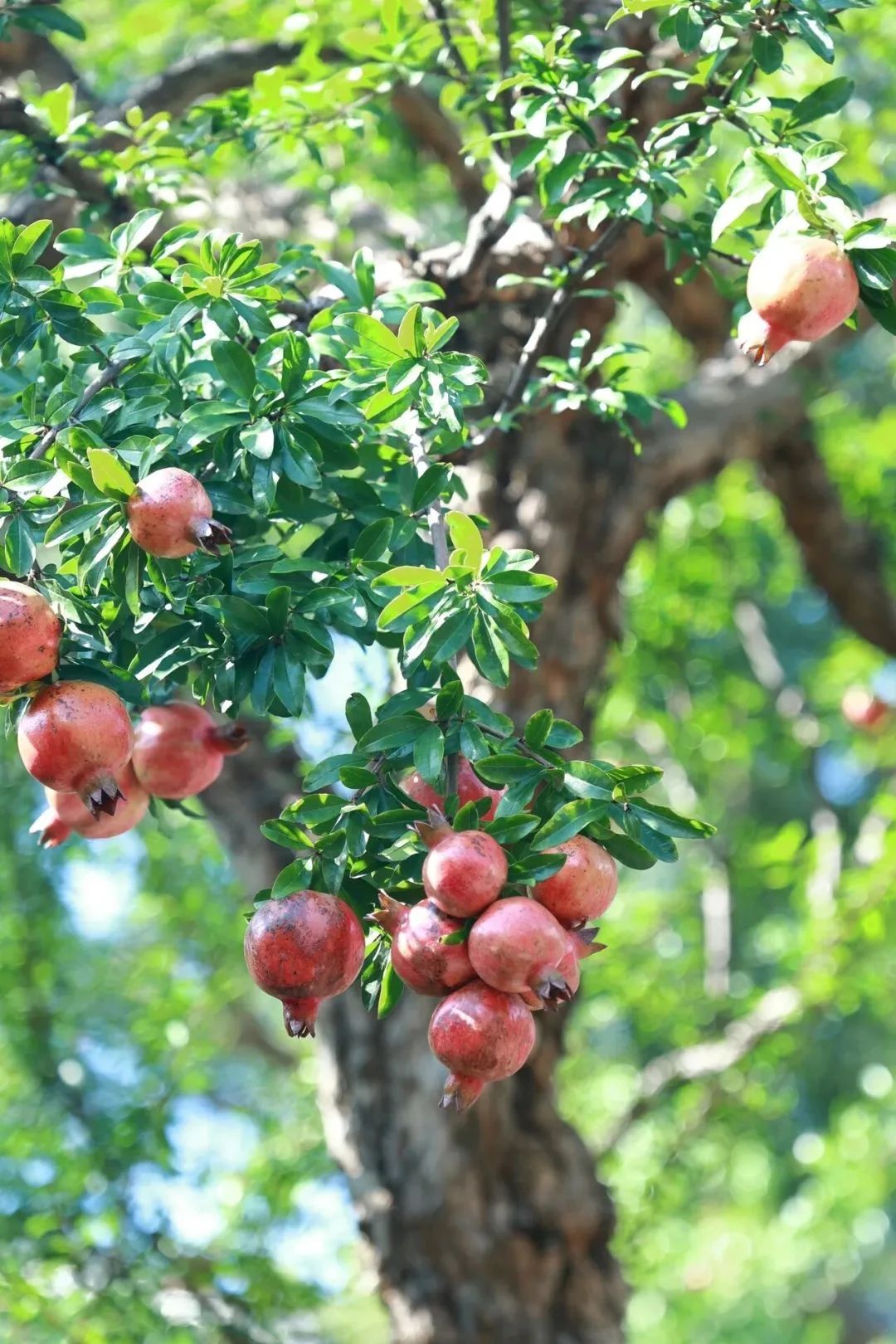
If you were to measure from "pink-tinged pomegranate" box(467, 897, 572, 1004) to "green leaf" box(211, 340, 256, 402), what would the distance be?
0.66 m

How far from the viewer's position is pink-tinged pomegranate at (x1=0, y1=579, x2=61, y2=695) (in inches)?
52.3

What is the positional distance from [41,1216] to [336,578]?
104 inches

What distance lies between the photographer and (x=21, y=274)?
5.52ft

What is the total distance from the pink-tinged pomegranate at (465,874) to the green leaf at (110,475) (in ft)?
1.55

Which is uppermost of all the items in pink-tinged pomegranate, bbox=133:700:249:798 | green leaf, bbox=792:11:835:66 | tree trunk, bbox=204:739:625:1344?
green leaf, bbox=792:11:835:66

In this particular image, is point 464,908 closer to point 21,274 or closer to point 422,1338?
point 21,274

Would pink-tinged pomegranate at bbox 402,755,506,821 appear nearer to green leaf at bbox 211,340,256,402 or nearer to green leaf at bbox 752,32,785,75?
green leaf at bbox 211,340,256,402

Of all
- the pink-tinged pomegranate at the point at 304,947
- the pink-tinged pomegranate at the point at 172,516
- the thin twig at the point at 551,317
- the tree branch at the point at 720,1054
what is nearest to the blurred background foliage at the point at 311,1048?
the tree branch at the point at 720,1054

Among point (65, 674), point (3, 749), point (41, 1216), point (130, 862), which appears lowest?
point (130, 862)

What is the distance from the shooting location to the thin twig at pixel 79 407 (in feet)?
4.93

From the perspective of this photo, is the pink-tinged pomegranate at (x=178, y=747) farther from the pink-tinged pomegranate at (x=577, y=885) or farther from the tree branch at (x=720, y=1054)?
the tree branch at (x=720, y=1054)

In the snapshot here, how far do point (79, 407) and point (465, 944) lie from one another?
2.37 feet

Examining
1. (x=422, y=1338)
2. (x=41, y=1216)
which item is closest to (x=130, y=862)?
(x=41, y=1216)

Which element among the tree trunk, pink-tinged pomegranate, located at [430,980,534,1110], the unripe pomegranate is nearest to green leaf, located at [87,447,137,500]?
pink-tinged pomegranate, located at [430,980,534,1110]
